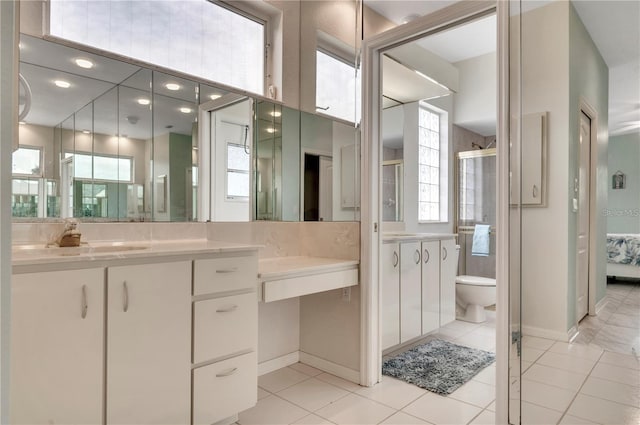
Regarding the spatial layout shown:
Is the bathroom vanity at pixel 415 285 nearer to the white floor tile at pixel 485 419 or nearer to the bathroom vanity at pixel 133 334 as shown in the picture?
the white floor tile at pixel 485 419

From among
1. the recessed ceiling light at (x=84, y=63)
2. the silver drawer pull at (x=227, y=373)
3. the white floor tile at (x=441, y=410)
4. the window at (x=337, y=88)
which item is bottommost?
the white floor tile at (x=441, y=410)

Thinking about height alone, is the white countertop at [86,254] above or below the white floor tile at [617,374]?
above

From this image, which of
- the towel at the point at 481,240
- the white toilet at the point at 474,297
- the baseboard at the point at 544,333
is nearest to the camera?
the baseboard at the point at 544,333

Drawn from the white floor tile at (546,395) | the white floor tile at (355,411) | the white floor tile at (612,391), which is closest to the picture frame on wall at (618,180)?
the white floor tile at (612,391)

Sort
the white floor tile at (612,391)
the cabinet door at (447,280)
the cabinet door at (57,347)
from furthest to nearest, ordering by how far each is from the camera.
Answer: the cabinet door at (447,280) → the white floor tile at (612,391) → the cabinet door at (57,347)

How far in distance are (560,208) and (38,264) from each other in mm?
2101

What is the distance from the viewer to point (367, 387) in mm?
2256

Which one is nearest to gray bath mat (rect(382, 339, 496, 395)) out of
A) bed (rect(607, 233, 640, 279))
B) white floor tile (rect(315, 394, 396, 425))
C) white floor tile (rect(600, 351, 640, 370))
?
white floor tile (rect(315, 394, 396, 425))

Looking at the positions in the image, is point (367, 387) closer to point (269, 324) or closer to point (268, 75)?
point (269, 324)

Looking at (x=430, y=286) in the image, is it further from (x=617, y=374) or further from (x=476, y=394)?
(x=617, y=374)

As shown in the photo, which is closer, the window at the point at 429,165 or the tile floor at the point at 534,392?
the tile floor at the point at 534,392

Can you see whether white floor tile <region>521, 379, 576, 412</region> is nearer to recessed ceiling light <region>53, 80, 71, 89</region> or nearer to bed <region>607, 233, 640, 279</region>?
bed <region>607, 233, 640, 279</region>

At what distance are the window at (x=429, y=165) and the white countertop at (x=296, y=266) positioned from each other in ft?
5.76

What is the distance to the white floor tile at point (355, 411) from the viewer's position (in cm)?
188
